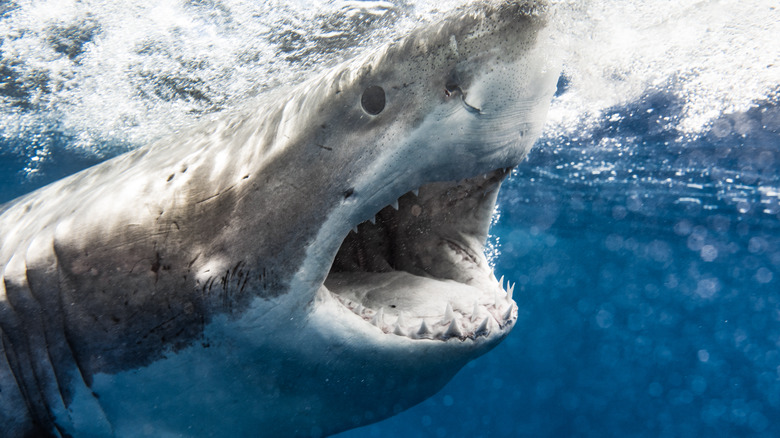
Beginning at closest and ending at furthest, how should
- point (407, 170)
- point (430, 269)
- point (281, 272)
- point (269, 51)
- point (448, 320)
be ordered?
point (407, 170) < point (281, 272) < point (448, 320) < point (430, 269) < point (269, 51)

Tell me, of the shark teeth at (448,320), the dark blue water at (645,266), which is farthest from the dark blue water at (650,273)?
the shark teeth at (448,320)

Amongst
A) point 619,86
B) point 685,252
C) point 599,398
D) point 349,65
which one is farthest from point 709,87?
point 599,398

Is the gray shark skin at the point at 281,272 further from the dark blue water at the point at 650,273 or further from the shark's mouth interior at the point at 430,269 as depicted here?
the dark blue water at the point at 650,273

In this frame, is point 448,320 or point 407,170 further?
point 448,320

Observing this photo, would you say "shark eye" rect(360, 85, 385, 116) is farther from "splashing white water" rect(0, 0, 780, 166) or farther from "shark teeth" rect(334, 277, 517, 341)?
"splashing white water" rect(0, 0, 780, 166)

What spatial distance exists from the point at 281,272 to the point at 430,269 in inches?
41.0

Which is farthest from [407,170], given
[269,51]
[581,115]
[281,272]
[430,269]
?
[581,115]

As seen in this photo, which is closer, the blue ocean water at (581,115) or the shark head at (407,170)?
the shark head at (407,170)

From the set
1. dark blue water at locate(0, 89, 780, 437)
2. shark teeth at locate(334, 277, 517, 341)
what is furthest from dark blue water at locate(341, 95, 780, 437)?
shark teeth at locate(334, 277, 517, 341)

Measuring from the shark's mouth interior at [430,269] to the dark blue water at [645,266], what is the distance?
25.0 ft

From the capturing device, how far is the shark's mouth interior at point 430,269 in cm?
211

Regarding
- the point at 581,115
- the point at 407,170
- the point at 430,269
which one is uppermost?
the point at 407,170

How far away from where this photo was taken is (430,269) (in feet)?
9.02

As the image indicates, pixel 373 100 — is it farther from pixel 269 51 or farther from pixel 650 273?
pixel 650 273
